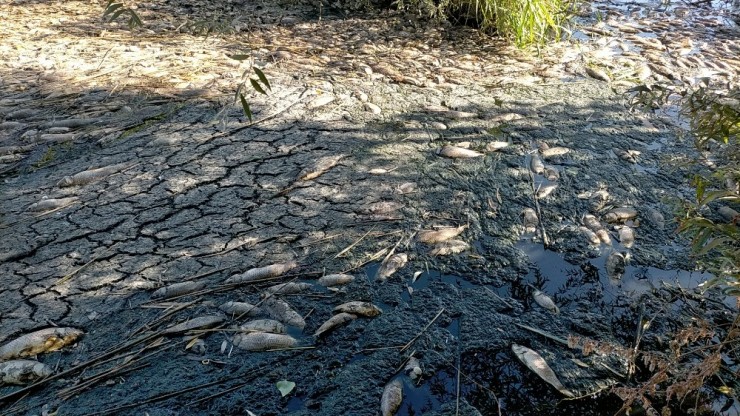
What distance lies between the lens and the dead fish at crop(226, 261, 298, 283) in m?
2.28

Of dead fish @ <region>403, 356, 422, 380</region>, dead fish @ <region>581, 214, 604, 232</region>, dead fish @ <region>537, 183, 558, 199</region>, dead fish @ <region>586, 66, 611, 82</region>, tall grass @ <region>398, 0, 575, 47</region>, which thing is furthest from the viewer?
tall grass @ <region>398, 0, 575, 47</region>

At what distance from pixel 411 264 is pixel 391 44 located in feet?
8.43

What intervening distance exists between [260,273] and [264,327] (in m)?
0.28

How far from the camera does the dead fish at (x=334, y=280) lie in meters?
2.28

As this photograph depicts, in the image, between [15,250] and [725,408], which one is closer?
[725,408]

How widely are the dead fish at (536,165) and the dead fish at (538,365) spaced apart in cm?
122

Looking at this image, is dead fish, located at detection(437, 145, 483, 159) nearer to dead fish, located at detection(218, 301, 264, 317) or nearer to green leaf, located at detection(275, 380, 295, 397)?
dead fish, located at detection(218, 301, 264, 317)

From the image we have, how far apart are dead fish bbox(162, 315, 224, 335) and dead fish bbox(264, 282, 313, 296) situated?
0.20 metres

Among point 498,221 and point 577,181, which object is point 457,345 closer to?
point 498,221

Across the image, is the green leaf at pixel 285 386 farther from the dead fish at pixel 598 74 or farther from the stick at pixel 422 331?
the dead fish at pixel 598 74

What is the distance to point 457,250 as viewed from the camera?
2.47 meters

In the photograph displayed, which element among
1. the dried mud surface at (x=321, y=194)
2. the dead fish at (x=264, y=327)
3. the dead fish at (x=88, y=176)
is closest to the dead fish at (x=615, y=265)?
the dried mud surface at (x=321, y=194)

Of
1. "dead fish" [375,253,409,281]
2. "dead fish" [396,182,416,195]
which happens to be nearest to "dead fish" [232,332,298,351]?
"dead fish" [375,253,409,281]

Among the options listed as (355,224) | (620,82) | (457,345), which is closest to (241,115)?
(355,224)
